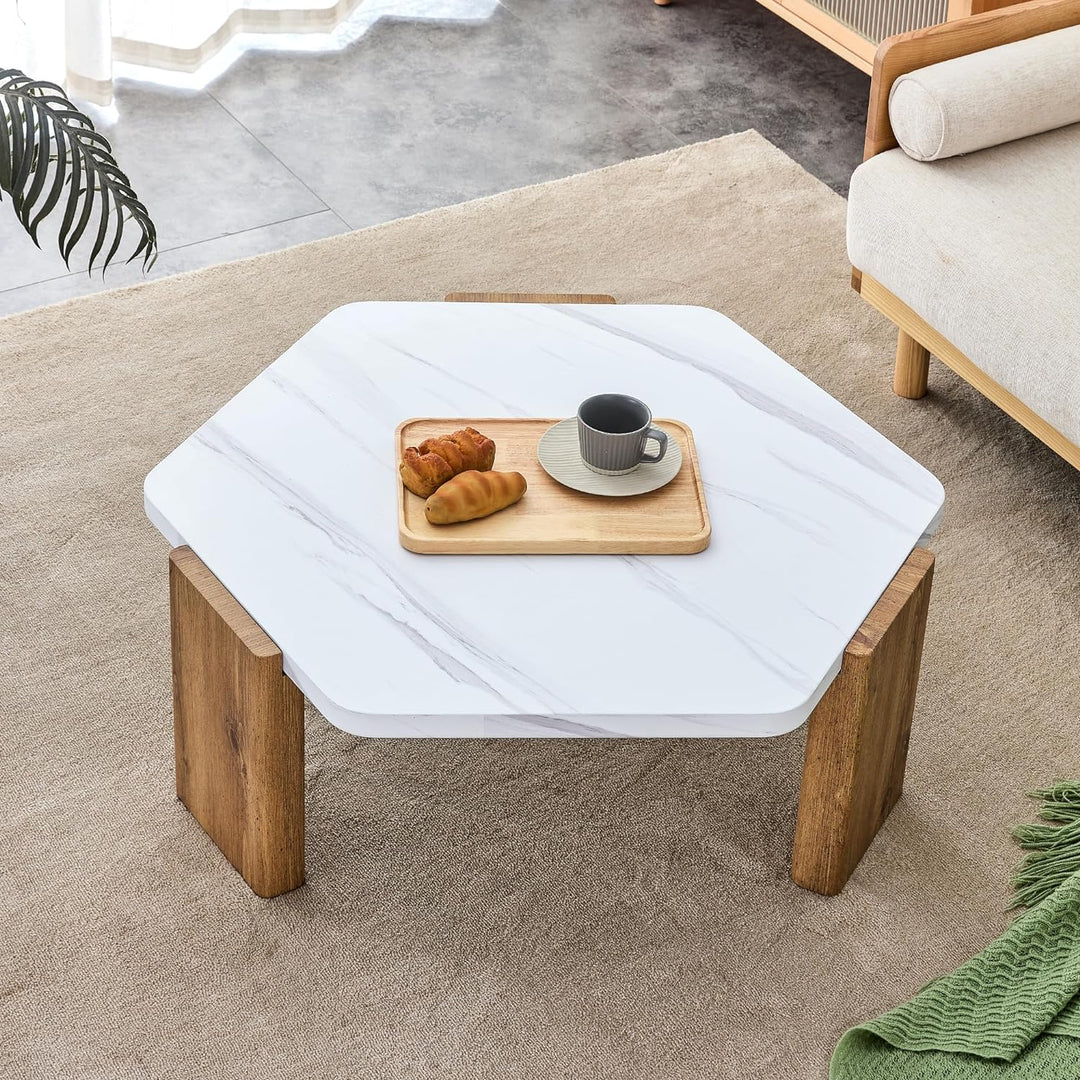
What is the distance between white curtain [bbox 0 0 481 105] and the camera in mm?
3162

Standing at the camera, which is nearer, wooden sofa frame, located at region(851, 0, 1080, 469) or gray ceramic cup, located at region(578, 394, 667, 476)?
gray ceramic cup, located at region(578, 394, 667, 476)

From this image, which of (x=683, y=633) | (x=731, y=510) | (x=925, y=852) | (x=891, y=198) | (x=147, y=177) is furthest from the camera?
(x=147, y=177)

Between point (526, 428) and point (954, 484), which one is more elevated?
point (526, 428)

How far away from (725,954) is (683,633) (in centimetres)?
42

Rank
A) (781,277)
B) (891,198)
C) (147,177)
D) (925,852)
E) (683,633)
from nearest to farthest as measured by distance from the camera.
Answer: (683,633), (925,852), (891,198), (781,277), (147,177)

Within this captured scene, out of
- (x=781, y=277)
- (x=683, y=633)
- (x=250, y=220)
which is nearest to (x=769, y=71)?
(x=781, y=277)

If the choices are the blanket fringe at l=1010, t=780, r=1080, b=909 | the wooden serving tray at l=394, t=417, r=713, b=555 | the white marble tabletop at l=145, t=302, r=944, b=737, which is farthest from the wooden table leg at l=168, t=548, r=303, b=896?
the blanket fringe at l=1010, t=780, r=1080, b=909

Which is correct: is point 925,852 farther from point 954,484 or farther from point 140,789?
point 140,789

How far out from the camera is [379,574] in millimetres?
1508

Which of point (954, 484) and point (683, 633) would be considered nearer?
point (683, 633)

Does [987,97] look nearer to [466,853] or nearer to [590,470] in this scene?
[590,470]

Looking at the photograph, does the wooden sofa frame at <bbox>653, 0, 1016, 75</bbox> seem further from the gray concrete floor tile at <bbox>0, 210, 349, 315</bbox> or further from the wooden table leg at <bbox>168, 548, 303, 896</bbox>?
the wooden table leg at <bbox>168, 548, 303, 896</bbox>

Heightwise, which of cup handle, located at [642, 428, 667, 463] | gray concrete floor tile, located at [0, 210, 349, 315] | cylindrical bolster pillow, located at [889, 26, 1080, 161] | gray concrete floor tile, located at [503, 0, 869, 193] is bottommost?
gray concrete floor tile, located at [0, 210, 349, 315]

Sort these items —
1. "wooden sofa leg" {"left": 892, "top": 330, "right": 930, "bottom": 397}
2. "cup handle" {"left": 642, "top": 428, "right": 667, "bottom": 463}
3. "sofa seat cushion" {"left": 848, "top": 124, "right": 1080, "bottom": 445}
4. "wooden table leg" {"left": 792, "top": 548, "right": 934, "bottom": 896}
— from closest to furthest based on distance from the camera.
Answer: "wooden table leg" {"left": 792, "top": 548, "right": 934, "bottom": 896}, "cup handle" {"left": 642, "top": 428, "right": 667, "bottom": 463}, "sofa seat cushion" {"left": 848, "top": 124, "right": 1080, "bottom": 445}, "wooden sofa leg" {"left": 892, "top": 330, "right": 930, "bottom": 397}
